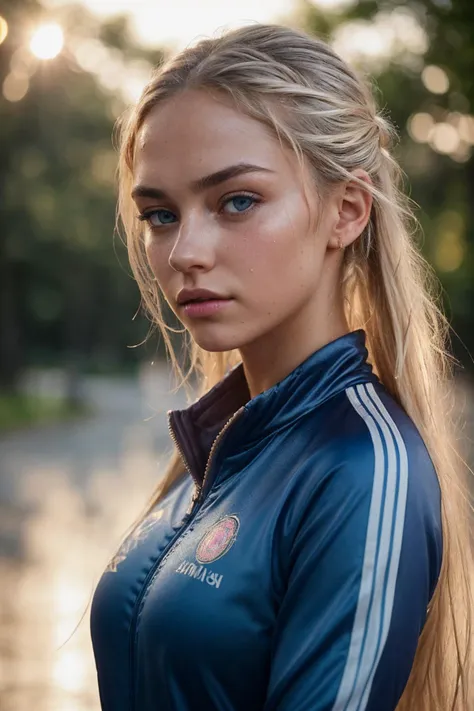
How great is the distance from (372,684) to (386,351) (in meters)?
0.77

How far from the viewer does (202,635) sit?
1.77 meters

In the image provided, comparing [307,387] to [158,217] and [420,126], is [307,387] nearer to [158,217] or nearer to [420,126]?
[158,217]

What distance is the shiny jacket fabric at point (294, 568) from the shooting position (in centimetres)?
165

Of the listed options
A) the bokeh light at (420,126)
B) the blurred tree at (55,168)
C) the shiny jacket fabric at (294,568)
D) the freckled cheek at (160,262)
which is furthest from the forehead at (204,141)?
the blurred tree at (55,168)

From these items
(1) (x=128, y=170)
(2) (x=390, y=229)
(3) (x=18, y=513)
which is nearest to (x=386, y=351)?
(2) (x=390, y=229)

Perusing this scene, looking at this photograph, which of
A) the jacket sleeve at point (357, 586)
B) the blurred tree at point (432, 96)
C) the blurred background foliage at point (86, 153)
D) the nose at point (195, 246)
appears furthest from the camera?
the blurred background foliage at point (86, 153)

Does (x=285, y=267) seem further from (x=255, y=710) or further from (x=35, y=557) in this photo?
(x=35, y=557)

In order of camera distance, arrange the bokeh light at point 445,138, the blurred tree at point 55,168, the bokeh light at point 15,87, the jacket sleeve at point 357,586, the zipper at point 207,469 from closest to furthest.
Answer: the jacket sleeve at point 357,586
the zipper at point 207,469
the bokeh light at point 445,138
the bokeh light at point 15,87
the blurred tree at point 55,168

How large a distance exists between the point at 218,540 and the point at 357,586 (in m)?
0.34

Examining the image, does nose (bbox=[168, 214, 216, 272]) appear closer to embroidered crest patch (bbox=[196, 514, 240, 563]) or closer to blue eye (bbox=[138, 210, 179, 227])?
blue eye (bbox=[138, 210, 179, 227])

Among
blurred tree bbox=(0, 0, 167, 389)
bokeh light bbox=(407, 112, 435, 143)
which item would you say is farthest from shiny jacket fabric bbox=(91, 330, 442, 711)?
blurred tree bbox=(0, 0, 167, 389)

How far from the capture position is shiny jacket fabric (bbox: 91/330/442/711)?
64.9 inches

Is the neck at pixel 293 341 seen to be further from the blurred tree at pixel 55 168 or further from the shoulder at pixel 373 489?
the blurred tree at pixel 55 168

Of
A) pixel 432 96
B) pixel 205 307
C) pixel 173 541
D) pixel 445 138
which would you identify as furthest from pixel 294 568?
pixel 445 138
